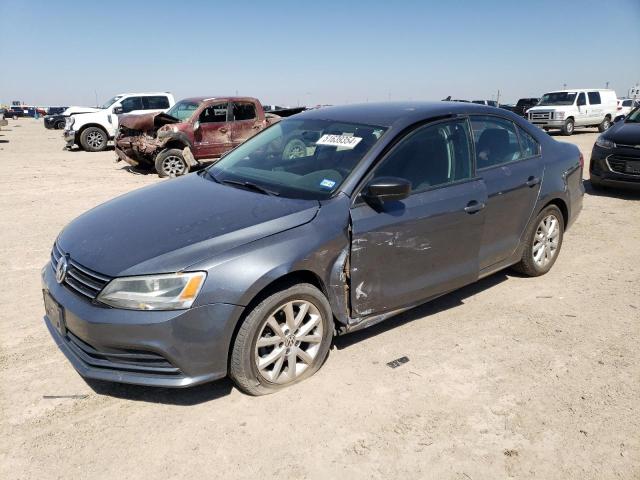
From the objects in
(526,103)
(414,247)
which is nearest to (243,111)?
(414,247)

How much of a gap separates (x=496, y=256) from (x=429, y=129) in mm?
1271

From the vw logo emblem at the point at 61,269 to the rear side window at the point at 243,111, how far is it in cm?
985

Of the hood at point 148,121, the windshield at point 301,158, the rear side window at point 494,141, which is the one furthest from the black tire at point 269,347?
the hood at point 148,121

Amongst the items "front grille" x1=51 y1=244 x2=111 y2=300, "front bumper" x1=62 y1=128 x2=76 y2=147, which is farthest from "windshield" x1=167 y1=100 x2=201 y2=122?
"front grille" x1=51 y1=244 x2=111 y2=300

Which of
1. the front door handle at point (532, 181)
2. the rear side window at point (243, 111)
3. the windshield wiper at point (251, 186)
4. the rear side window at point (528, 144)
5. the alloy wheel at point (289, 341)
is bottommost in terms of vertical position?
the alloy wheel at point (289, 341)

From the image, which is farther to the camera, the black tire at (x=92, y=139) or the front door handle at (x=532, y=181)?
A: the black tire at (x=92, y=139)

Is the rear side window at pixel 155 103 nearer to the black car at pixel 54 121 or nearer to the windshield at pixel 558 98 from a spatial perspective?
the black car at pixel 54 121

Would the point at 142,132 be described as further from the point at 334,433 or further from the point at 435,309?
the point at 334,433

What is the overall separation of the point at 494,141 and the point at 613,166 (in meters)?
5.35

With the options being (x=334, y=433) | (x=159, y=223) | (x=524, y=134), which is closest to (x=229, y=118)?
(x=524, y=134)

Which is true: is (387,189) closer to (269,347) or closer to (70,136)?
(269,347)

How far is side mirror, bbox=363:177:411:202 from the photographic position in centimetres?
311

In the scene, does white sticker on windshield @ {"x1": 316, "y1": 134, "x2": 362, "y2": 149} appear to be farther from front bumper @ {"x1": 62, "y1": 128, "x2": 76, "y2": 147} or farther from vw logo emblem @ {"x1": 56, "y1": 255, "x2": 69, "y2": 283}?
front bumper @ {"x1": 62, "y1": 128, "x2": 76, "y2": 147}

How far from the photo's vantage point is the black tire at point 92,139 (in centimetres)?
1697
